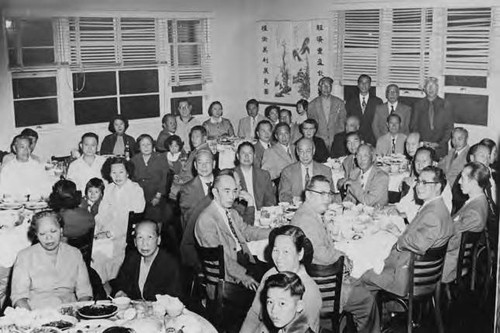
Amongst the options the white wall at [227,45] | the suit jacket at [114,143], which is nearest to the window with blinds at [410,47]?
the white wall at [227,45]

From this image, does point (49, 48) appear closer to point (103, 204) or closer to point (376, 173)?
point (103, 204)

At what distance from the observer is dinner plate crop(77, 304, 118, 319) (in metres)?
2.91

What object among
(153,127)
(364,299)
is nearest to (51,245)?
(364,299)

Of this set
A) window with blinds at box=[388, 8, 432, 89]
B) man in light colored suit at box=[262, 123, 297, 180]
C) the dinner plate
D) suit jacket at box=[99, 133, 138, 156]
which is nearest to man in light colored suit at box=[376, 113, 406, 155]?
man in light colored suit at box=[262, 123, 297, 180]

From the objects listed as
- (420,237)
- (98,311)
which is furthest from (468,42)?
(98,311)

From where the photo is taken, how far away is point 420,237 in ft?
13.0

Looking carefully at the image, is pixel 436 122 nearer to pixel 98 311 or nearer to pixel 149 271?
pixel 149 271

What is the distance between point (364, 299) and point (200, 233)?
3.40ft

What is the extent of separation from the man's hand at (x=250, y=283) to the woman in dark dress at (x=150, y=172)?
95.2 inches

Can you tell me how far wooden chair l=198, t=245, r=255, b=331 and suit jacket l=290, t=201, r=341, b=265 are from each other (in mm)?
480

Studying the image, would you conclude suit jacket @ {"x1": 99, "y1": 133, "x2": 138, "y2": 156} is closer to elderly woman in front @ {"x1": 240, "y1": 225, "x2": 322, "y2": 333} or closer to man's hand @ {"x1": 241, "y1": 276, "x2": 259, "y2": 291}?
man's hand @ {"x1": 241, "y1": 276, "x2": 259, "y2": 291}

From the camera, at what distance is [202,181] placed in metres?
4.99

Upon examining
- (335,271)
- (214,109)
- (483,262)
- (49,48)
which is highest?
(49,48)

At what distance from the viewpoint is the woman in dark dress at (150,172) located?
20.4ft
